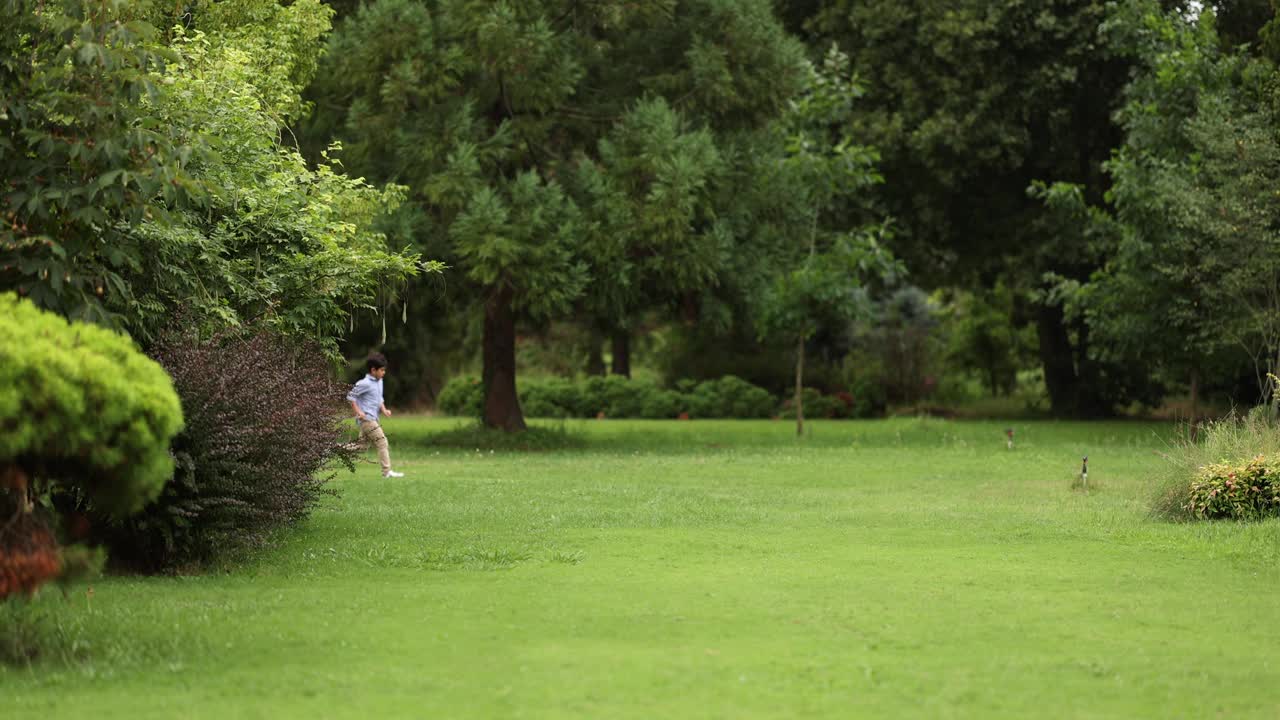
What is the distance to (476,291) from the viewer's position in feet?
94.4

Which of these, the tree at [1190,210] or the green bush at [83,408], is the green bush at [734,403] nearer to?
the tree at [1190,210]

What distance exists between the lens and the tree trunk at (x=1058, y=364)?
133ft

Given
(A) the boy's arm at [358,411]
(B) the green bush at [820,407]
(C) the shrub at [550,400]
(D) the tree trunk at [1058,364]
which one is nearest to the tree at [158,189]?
(A) the boy's arm at [358,411]

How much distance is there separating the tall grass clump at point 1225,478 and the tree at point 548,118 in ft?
39.5

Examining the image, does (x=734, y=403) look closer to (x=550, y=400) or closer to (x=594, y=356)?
(x=550, y=400)

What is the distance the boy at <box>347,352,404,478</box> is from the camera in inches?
849

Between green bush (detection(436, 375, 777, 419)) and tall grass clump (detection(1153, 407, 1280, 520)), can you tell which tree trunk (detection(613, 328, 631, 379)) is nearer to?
green bush (detection(436, 375, 777, 419))

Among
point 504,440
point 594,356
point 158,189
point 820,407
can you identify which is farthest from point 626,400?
point 158,189

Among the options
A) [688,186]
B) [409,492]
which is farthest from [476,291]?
[409,492]

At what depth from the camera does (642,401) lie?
42031mm

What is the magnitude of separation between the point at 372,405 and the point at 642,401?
20298 millimetres

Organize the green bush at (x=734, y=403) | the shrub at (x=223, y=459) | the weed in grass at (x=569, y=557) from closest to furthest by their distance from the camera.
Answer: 1. the shrub at (x=223, y=459)
2. the weed in grass at (x=569, y=557)
3. the green bush at (x=734, y=403)

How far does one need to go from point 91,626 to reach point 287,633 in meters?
1.27

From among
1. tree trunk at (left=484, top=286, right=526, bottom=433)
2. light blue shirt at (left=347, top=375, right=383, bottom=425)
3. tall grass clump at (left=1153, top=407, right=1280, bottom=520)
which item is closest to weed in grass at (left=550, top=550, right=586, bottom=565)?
tall grass clump at (left=1153, top=407, right=1280, bottom=520)
